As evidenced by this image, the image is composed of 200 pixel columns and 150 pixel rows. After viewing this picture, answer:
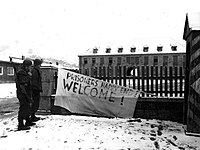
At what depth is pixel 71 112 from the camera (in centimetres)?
809

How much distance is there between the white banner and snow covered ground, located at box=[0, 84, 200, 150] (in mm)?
639

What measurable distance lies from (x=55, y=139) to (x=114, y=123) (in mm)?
2306

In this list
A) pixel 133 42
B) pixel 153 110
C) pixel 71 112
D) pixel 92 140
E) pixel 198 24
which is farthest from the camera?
pixel 133 42

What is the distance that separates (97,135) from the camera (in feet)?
18.1

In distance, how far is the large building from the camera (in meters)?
54.2

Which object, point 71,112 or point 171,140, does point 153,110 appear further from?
point 71,112

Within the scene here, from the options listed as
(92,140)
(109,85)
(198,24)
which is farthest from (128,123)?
(198,24)

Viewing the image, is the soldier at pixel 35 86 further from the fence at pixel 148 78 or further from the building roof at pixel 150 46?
the building roof at pixel 150 46

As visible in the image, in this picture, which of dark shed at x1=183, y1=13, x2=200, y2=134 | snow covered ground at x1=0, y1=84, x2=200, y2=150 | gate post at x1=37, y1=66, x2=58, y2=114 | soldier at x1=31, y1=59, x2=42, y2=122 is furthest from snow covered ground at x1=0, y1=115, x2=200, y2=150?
gate post at x1=37, y1=66, x2=58, y2=114

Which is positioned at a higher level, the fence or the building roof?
the building roof

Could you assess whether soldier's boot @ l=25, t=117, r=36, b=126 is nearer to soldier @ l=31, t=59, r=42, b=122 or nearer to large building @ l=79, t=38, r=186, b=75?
soldier @ l=31, t=59, r=42, b=122

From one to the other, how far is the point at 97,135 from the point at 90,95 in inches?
101

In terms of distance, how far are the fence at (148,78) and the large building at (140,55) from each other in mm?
45585

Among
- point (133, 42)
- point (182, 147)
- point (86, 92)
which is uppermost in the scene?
point (133, 42)
